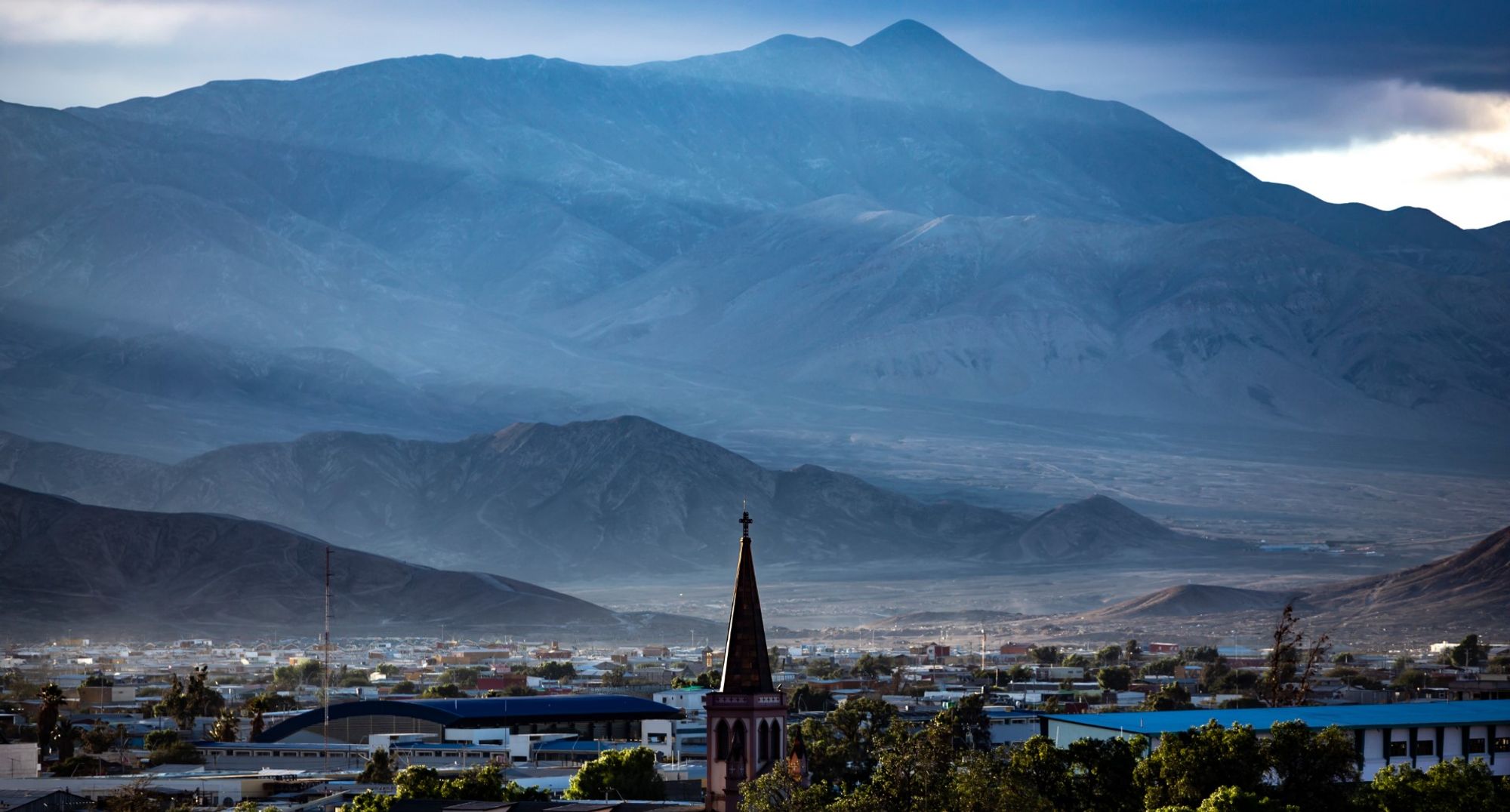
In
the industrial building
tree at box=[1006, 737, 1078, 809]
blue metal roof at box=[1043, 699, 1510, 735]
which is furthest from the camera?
blue metal roof at box=[1043, 699, 1510, 735]

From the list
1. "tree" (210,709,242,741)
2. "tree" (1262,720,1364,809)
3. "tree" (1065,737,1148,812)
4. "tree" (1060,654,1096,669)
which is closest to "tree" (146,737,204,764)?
"tree" (210,709,242,741)

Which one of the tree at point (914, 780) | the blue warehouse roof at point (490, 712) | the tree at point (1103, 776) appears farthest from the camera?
the blue warehouse roof at point (490, 712)

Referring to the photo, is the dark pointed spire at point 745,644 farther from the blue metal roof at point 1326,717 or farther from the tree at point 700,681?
the tree at point 700,681

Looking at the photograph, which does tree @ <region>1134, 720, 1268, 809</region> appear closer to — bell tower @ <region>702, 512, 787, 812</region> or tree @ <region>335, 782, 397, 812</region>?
bell tower @ <region>702, 512, 787, 812</region>

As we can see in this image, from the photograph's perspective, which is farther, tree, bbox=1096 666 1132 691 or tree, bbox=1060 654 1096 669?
tree, bbox=1060 654 1096 669

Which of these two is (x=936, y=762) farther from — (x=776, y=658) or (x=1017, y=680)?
(x=776, y=658)

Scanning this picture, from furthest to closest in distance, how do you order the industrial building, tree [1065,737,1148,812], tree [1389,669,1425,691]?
1. tree [1389,669,1425,691]
2. the industrial building
3. tree [1065,737,1148,812]

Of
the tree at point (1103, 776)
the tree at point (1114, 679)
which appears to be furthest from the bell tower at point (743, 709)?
the tree at point (1114, 679)
